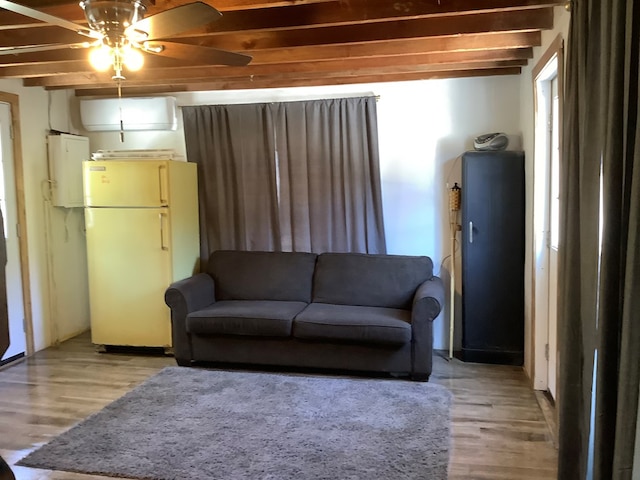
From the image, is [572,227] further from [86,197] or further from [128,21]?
[86,197]

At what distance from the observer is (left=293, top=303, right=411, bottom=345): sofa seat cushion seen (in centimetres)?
383

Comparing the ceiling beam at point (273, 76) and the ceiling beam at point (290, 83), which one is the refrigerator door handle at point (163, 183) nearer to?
the ceiling beam at point (273, 76)

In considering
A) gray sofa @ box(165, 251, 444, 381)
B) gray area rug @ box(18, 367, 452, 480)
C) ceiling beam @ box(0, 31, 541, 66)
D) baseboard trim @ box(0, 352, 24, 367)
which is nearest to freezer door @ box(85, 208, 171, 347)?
gray sofa @ box(165, 251, 444, 381)

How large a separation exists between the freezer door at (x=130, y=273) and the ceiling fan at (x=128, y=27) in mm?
2173

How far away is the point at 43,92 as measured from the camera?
4.88m

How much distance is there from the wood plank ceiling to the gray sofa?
145cm

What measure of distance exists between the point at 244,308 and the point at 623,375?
123 inches

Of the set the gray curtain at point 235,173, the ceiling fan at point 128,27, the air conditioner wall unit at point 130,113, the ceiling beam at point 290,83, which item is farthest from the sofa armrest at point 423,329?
the air conditioner wall unit at point 130,113

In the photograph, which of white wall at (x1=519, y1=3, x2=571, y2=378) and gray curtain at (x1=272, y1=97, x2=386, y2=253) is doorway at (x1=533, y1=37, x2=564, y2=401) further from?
gray curtain at (x1=272, y1=97, x2=386, y2=253)

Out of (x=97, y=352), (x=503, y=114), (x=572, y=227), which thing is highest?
(x=503, y=114)

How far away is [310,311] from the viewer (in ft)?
13.7

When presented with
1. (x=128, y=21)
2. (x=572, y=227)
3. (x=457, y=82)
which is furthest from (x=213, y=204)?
(x=572, y=227)

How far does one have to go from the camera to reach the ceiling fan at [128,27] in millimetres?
2078

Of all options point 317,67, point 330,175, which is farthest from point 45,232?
point 317,67
